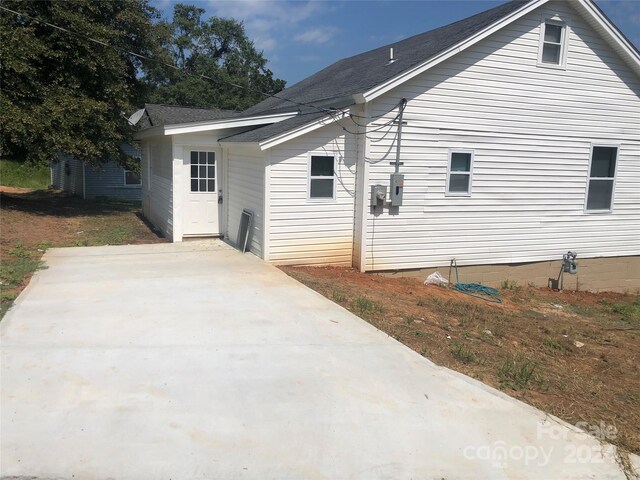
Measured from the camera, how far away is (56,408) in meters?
4.22

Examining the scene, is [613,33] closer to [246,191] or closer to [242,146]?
[242,146]

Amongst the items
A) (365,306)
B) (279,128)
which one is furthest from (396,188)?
(365,306)

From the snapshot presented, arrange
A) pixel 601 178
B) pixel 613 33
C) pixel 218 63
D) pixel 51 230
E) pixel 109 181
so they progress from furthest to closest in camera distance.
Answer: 1. pixel 218 63
2. pixel 109 181
3. pixel 51 230
4. pixel 601 178
5. pixel 613 33

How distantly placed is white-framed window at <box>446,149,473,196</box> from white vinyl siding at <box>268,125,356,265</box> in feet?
7.38

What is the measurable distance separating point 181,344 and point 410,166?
22.4ft

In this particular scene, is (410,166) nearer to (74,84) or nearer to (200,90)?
(74,84)

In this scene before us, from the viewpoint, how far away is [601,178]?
13.0 meters

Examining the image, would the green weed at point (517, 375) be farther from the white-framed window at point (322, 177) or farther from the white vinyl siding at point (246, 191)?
the white vinyl siding at point (246, 191)

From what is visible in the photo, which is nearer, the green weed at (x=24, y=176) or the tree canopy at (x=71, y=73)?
the tree canopy at (x=71, y=73)

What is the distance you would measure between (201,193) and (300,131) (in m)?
3.75

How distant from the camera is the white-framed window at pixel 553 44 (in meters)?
11.6

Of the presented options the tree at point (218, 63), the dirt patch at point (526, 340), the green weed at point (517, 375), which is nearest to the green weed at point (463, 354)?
the dirt patch at point (526, 340)

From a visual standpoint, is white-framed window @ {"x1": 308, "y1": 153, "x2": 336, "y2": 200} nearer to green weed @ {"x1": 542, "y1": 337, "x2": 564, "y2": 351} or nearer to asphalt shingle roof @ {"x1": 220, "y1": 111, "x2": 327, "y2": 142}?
asphalt shingle roof @ {"x1": 220, "y1": 111, "x2": 327, "y2": 142}

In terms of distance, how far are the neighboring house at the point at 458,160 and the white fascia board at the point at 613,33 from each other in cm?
3
